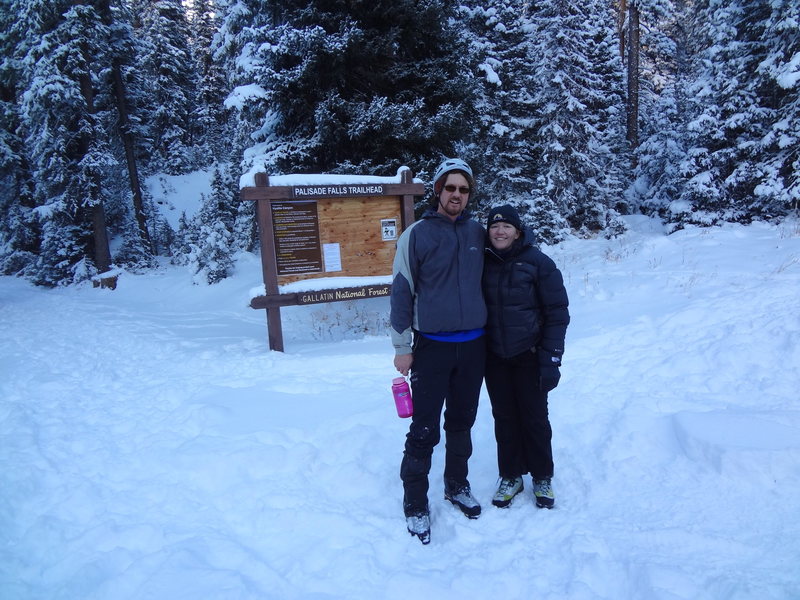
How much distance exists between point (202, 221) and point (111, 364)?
43.6 ft

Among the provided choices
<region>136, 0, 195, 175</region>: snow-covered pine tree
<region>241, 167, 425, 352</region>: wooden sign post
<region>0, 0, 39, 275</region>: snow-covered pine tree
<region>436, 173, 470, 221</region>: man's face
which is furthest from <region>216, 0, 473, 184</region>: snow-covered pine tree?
<region>136, 0, 195, 175</region>: snow-covered pine tree

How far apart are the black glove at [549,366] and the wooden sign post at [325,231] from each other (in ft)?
14.2

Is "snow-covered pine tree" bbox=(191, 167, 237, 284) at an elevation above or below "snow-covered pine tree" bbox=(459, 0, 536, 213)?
below

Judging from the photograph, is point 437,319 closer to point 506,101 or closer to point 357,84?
point 357,84

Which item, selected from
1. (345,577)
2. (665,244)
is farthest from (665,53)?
(345,577)

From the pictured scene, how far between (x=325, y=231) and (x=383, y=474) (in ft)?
13.7

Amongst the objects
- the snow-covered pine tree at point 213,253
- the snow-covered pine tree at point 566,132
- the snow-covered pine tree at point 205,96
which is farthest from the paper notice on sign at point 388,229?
the snow-covered pine tree at point 205,96

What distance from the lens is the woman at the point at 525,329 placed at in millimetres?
3191

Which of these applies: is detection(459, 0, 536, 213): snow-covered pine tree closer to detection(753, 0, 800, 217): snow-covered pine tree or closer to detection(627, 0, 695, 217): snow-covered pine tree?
detection(627, 0, 695, 217): snow-covered pine tree

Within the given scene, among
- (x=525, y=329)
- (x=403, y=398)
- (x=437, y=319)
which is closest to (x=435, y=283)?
(x=437, y=319)

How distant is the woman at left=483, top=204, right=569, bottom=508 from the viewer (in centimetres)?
319

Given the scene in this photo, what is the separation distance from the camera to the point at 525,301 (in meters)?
3.21

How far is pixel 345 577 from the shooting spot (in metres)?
2.83

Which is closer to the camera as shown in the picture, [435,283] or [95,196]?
[435,283]
